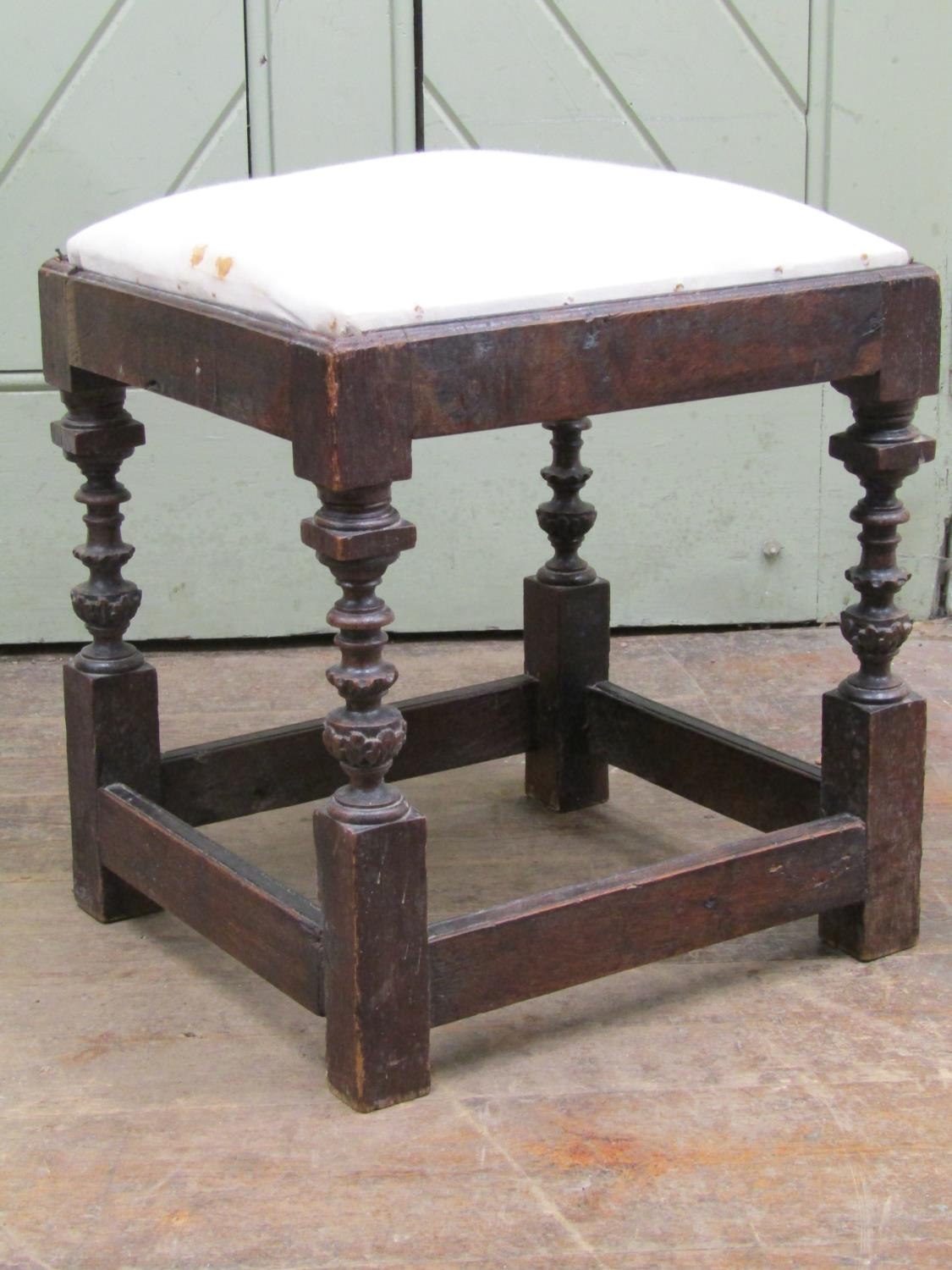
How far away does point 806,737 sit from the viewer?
274 centimetres

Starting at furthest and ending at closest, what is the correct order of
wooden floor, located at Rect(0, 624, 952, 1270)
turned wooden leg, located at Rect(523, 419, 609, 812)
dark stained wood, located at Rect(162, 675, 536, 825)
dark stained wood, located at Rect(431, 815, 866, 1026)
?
turned wooden leg, located at Rect(523, 419, 609, 812) < dark stained wood, located at Rect(162, 675, 536, 825) < dark stained wood, located at Rect(431, 815, 866, 1026) < wooden floor, located at Rect(0, 624, 952, 1270)

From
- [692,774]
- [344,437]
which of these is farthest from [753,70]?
[344,437]

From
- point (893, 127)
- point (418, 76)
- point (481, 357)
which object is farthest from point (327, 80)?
point (481, 357)

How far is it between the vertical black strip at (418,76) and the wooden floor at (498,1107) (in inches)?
44.9

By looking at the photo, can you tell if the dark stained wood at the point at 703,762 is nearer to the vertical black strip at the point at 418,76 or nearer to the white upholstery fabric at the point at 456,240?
the white upholstery fabric at the point at 456,240

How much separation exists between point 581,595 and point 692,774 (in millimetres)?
287

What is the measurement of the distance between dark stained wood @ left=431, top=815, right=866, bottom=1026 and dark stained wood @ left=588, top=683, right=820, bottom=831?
124 mm

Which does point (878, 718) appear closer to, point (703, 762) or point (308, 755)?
point (703, 762)

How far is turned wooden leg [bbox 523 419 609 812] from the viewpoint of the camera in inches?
94.7

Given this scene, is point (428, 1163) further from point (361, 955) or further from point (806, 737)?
point (806, 737)

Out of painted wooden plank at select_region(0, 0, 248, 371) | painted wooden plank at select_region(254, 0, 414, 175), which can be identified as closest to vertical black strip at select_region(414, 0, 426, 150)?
painted wooden plank at select_region(254, 0, 414, 175)

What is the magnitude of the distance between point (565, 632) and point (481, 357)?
0.80m

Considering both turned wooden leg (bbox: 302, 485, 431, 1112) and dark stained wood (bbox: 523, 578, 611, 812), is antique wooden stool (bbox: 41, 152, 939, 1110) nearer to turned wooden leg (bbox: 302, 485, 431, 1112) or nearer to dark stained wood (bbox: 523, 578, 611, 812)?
turned wooden leg (bbox: 302, 485, 431, 1112)

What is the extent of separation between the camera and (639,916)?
189 centimetres
